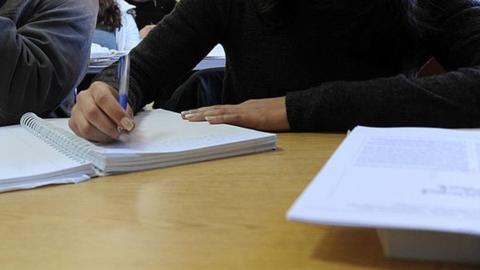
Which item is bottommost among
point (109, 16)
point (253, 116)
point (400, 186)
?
point (109, 16)

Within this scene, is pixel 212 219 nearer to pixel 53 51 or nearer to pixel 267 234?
pixel 267 234

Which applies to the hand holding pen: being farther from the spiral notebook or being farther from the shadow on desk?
the shadow on desk

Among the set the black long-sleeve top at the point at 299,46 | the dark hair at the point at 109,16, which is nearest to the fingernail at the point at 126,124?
the black long-sleeve top at the point at 299,46

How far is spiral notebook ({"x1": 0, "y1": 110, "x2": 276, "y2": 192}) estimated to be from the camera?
719 mm

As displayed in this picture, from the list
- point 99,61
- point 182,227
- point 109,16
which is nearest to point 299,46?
point 182,227

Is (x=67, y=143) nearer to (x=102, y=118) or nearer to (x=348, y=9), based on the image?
(x=102, y=118)

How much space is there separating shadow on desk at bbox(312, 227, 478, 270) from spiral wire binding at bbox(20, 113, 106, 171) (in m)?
0.35

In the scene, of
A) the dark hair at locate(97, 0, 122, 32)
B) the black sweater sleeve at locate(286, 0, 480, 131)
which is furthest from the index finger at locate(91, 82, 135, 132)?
the dark hair at locate(97, 0, 122, 32)

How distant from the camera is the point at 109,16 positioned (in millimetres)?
3264

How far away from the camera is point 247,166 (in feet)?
2.48

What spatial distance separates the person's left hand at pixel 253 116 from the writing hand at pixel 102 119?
166mm

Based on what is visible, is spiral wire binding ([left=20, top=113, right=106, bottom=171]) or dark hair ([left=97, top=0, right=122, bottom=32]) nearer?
spiral wire binding ([left=20, top=113, right=106, bottom=171])

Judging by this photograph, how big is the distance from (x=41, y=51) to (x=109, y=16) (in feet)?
6.99

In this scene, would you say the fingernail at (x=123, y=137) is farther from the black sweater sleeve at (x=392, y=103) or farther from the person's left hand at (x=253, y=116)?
the black sweater sleeve at (x=392, y=103)
